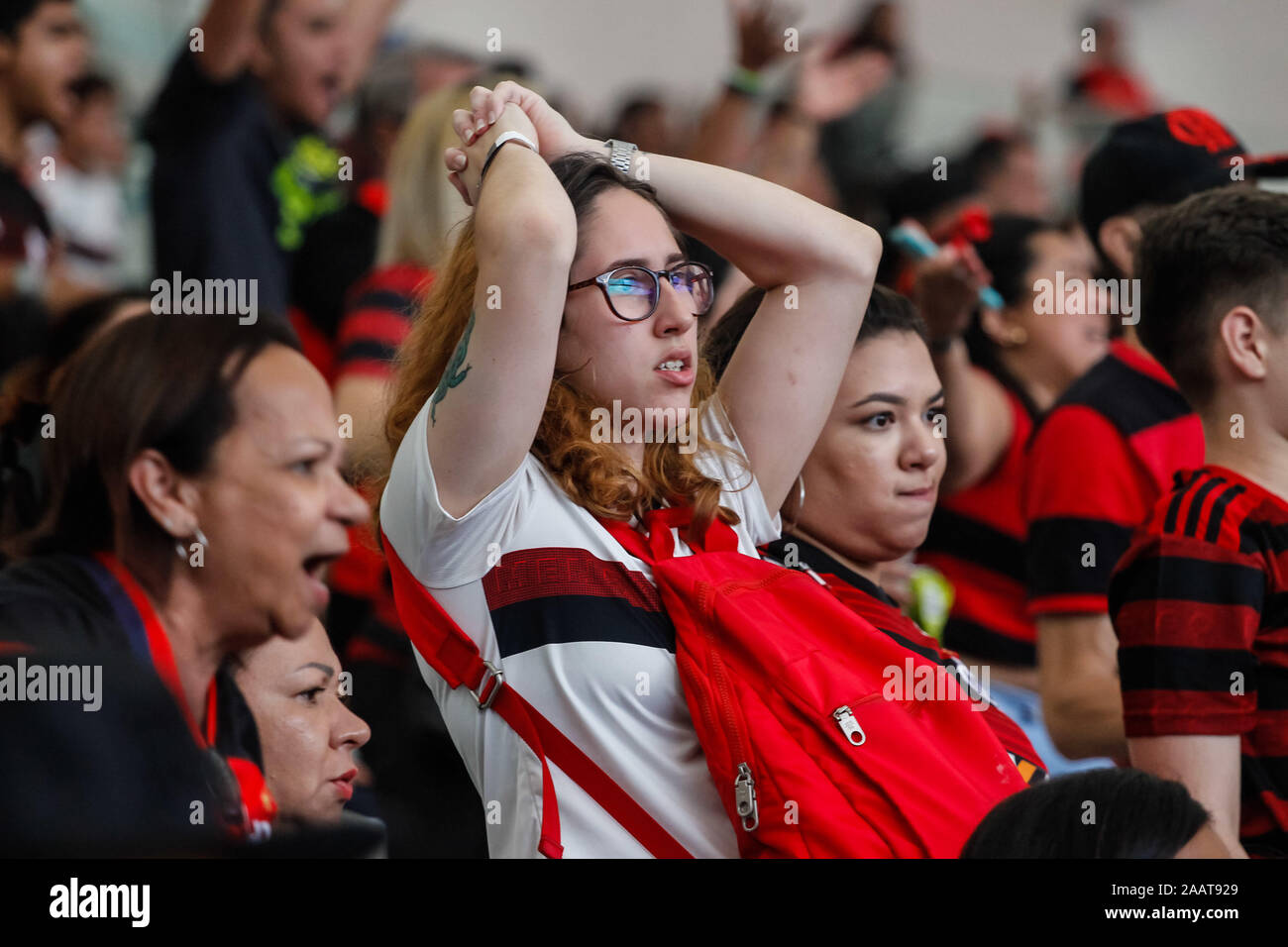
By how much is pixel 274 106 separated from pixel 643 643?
2215 millimetres

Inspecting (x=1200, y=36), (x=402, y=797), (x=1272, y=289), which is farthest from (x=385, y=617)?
(x=1200, y=36)

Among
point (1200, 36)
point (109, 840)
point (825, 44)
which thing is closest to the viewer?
point (109, 840)

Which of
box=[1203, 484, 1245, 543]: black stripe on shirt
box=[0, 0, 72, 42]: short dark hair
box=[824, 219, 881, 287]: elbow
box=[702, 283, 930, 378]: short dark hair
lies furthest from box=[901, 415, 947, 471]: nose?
box=[0, 0, 72, 42]: short dark hair

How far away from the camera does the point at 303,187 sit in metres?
3.20

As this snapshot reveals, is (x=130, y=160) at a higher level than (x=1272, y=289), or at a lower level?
higher

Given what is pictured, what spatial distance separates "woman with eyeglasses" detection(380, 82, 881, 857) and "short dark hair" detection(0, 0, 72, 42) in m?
1.88

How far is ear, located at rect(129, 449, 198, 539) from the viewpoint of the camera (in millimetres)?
1821

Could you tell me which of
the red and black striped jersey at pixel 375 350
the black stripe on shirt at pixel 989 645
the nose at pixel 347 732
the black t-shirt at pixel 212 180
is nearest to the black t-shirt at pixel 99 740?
the nose at pixel 347 732

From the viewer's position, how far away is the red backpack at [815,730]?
138cm

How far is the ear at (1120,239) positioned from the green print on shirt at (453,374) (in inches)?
57.8

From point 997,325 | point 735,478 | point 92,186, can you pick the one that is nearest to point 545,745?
point 735,478

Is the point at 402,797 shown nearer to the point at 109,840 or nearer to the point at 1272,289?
the point at 109,840

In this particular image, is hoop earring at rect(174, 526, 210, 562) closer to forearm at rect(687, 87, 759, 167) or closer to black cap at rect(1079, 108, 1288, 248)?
black cap at rect(1079, 108, 1288, 248)
